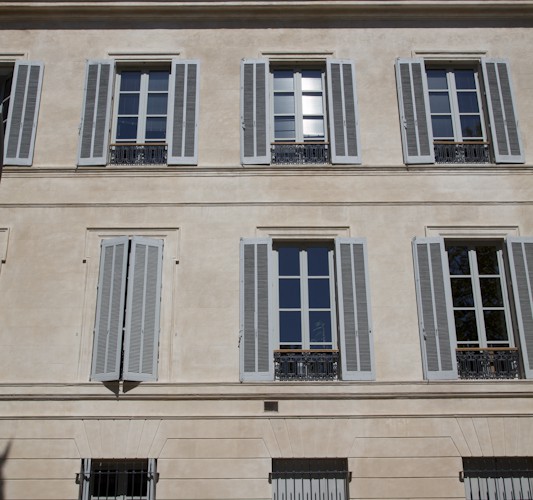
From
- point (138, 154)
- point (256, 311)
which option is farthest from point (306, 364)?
point (138, 154)

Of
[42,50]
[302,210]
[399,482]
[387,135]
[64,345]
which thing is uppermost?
[42,50]

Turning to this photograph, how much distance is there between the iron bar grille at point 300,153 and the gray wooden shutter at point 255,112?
0.19 meters

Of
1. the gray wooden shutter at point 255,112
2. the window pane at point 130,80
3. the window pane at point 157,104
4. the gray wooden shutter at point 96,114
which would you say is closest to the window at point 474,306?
the gray wooden shutter at point 255,112

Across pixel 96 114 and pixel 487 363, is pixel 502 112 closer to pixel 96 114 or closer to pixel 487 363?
pixel 487 363

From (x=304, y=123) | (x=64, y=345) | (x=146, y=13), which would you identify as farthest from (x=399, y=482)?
(x=146, y=13)

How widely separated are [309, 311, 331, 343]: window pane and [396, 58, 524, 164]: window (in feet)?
8.41

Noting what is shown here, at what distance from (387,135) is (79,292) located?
4.92 metres

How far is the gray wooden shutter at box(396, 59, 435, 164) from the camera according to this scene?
10875 millimetres

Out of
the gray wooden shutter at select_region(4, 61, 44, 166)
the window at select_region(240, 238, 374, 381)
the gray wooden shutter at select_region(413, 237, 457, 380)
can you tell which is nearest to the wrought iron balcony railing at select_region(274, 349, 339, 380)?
the window at select_region(240, 238, 374, 381)

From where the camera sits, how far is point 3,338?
9.89 m

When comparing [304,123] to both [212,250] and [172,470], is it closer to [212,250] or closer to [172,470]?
[212,250]

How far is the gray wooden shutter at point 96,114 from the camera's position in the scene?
10.9 m

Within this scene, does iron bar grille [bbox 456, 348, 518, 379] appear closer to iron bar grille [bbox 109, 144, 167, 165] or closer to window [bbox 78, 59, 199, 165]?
window [bbox 78, 59, 199, 165]

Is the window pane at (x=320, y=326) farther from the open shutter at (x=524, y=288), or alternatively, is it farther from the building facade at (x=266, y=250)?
the open shutter at (x=524, y=288)
